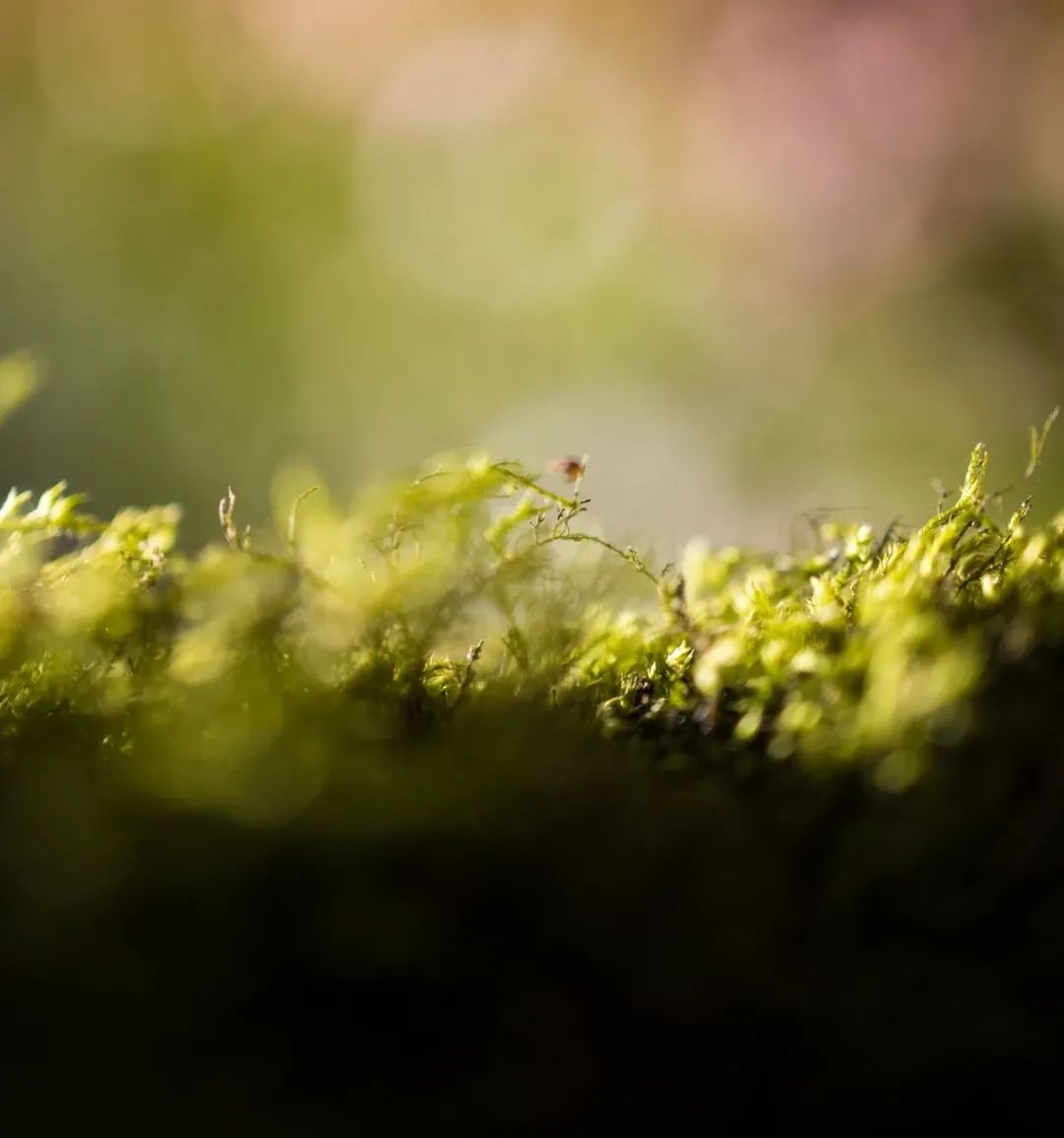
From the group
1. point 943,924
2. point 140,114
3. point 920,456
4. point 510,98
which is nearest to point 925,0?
point 920,456

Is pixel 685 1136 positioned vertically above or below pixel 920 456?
below

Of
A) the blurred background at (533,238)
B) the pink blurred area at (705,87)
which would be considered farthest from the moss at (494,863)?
the pink blurred area at (705,87)

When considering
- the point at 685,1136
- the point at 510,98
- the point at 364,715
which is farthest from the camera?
the point at 510,98

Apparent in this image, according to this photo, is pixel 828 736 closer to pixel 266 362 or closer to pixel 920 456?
pixel 920 456

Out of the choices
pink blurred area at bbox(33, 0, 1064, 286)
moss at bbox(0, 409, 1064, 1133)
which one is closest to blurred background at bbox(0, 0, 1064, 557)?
pink blurred area at bbox(33, 0, 1064, 286)

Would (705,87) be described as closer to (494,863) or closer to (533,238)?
(533,238)

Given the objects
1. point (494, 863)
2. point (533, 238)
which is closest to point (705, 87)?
point (533, 238)

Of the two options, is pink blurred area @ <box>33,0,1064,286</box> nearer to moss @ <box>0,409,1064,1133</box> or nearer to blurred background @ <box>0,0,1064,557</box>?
blurred background @ <box>0,0,1064,557</box>

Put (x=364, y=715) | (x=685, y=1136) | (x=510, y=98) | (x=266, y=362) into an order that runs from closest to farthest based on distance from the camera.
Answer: (x=685, y=1136) → (x=364, y=715) → (x=266, y=362) → (x=510, y=98)

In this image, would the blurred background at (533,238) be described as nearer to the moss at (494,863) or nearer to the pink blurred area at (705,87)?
the pink blurred area at (705,87)
